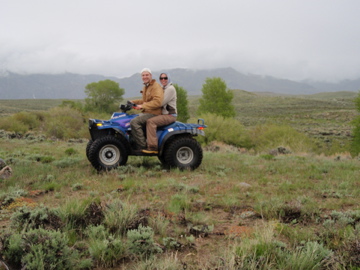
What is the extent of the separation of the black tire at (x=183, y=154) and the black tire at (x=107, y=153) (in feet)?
3.96

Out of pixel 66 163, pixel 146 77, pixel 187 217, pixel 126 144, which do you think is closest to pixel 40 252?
pixel 187 217

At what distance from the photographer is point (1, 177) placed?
259 inches

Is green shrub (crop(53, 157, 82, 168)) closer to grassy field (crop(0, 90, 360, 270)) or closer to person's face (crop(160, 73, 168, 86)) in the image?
grassy field (crop(0, 90, 360, 270))

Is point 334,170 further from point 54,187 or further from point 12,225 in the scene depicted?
point 12,225

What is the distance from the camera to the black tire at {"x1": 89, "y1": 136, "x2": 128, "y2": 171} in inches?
297

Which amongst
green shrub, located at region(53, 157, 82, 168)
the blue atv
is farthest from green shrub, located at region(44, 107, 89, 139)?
the blue atv

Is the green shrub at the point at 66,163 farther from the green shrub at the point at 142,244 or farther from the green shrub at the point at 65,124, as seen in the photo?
the green shrub at the point at 65,124

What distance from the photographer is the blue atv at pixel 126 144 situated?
764 centimetres

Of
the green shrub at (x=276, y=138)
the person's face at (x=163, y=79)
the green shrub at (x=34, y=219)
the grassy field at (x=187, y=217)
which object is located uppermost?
the person's face at (x=163, y=79)

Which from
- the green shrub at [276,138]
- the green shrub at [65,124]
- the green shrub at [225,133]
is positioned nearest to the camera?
the green shrub at [65,124]

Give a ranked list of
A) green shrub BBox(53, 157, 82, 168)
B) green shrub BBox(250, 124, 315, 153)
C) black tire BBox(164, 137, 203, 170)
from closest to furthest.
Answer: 1. black tire BBox(164, 137, 203, 170)
2. green shrub BBox(53, 157, 82, 168)
3. green shrub BBox(250, 124, 315, 153)

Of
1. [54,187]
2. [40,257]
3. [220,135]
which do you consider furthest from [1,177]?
[220,135]

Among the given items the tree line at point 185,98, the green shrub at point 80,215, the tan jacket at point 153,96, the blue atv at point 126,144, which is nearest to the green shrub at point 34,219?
the green shrub at point 80,215

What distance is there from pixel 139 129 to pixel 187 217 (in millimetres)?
3804
